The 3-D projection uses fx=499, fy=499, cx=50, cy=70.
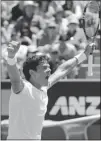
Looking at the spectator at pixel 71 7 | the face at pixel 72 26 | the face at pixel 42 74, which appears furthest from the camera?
the spectator at pixel 71 7

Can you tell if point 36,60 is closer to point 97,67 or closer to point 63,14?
point 97,67

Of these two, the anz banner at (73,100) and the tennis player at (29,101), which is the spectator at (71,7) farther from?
the tennis player at (29,101)

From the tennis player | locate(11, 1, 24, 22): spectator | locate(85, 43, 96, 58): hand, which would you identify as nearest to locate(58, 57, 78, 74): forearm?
locate(85, 43, 96, 58): hand

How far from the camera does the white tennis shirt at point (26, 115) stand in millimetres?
4453

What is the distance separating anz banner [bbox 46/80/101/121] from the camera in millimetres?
8992

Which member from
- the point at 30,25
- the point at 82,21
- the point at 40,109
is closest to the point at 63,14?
the point at 30,25

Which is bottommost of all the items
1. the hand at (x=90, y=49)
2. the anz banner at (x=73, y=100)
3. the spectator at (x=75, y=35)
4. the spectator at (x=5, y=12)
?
the anz banner at (x=73, y=100)

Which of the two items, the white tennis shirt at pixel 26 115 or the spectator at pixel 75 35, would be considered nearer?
the white tennis shirt at pixel 26 115

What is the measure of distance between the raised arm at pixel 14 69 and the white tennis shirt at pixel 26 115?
0.11 m

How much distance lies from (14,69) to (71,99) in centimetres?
494

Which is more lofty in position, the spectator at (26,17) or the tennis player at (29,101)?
the spectator at (26,17)

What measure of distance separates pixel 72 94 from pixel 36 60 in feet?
14.5

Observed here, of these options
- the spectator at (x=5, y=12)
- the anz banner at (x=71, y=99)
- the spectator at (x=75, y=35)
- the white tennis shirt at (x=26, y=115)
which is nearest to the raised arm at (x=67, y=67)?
the white tennis shirt at (x=26, y=115)

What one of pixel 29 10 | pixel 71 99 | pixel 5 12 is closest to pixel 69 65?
pixel 71 99
